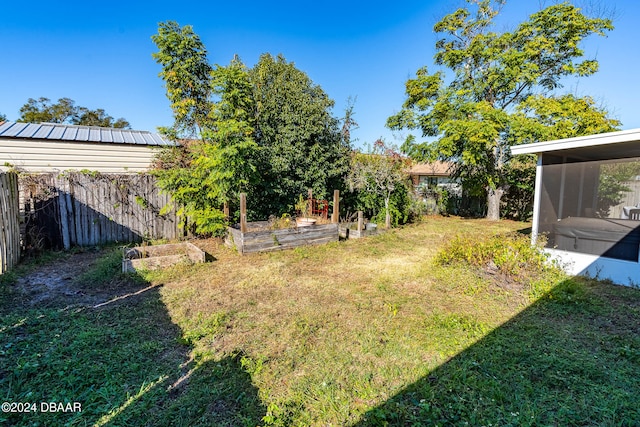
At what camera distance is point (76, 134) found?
8.16 metres

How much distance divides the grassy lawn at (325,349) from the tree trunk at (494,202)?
818 centimetres

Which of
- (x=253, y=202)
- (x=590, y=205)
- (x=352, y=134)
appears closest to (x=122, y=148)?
(x=253, y=202)

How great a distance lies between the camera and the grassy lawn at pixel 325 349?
204 centimetres

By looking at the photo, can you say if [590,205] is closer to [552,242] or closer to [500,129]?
[552,242]

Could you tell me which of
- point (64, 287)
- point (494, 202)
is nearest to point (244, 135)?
point (64, 287)

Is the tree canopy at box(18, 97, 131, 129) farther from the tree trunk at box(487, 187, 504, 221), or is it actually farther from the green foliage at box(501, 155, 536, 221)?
the green foliage at box(501, 155, 536, 221)

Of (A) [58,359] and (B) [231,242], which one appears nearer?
(A) [58,359]

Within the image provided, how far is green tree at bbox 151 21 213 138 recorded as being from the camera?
9047mm

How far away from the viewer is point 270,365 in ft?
8.32

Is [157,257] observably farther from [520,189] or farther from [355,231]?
[520,189]

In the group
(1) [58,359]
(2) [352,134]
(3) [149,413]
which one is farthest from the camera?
(2) [352,134]

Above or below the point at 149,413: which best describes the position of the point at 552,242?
above

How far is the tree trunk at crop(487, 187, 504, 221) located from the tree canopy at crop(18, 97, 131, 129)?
30.4 metres

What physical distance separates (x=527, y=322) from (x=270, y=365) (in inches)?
118
